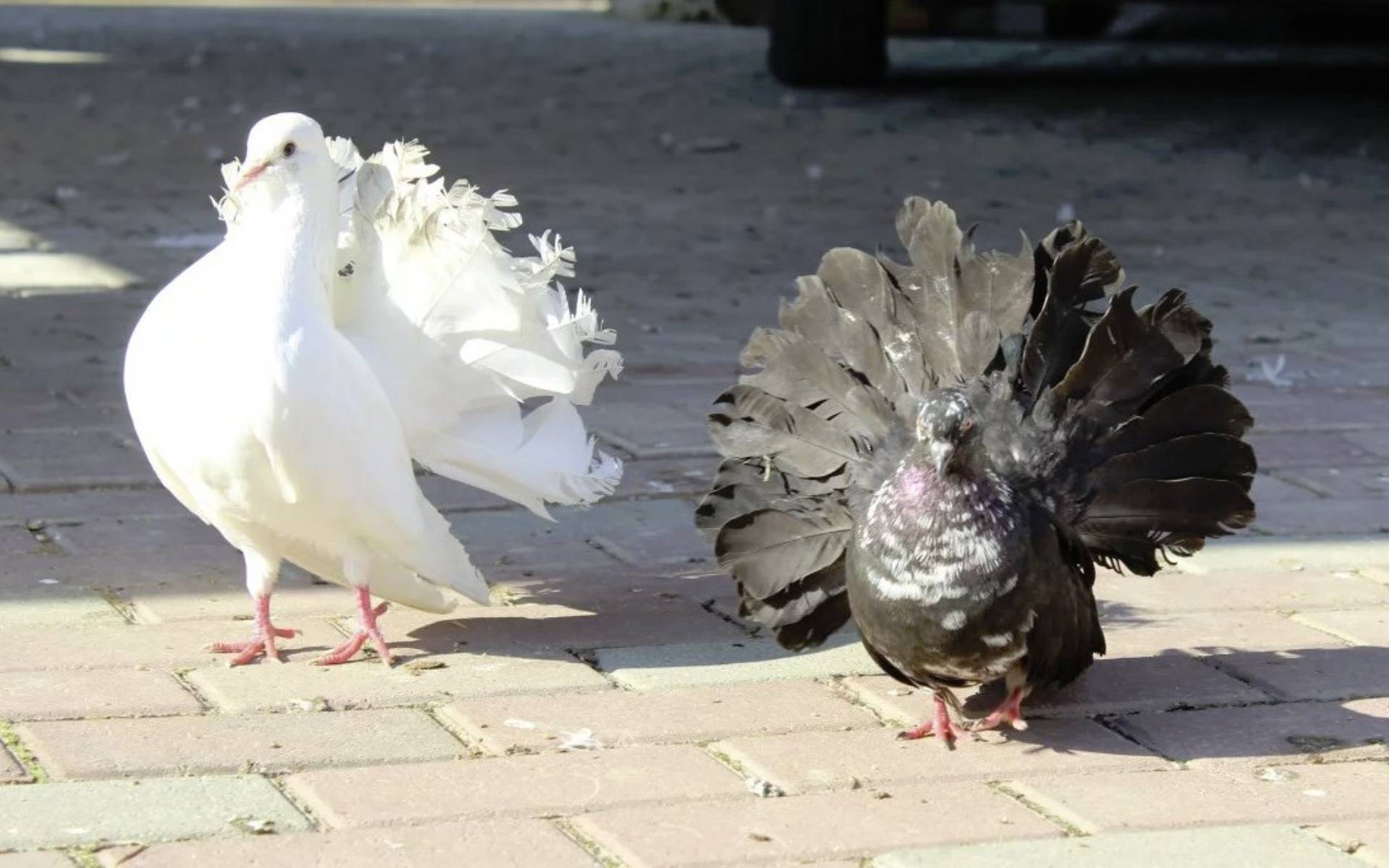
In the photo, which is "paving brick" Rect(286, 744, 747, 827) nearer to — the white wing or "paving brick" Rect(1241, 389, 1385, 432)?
the white wing

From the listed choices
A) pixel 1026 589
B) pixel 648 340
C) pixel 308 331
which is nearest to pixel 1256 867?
pixel 1026 589

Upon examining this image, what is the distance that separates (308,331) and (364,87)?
10.0 meters

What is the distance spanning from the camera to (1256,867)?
286 centimetres

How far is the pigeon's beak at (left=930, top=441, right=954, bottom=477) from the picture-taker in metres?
3.09

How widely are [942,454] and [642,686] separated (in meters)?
0.81

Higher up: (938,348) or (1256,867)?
(938,348)

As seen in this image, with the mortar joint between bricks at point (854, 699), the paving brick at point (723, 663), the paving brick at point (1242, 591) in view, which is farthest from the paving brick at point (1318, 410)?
the mortar joint between bricks at point (854, 699)

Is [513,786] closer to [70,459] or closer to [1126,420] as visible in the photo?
[1126,420]

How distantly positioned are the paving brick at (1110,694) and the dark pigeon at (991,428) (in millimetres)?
90

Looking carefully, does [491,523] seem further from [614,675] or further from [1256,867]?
[1256,867]

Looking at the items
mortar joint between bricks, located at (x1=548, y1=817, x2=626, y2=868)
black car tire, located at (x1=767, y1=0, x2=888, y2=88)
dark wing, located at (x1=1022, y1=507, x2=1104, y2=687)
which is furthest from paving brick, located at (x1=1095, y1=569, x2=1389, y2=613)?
black car tire, located at (x1=767, y1=0, x2=888, y2=88)

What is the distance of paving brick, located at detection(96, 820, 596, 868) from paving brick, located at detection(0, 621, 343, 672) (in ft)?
2.80

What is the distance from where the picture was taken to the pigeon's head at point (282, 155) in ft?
11.7

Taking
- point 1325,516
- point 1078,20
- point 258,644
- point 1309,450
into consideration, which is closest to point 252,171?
point 258,644
